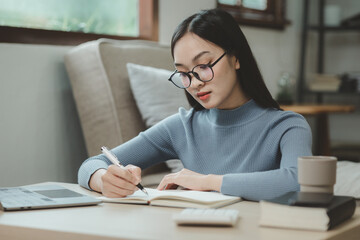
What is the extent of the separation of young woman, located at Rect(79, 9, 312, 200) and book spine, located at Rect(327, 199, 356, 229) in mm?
256

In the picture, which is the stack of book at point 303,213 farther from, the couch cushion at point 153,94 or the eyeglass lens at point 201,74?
the couch cushion at point 153,94

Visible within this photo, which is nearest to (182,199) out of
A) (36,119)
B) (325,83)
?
(36,119)

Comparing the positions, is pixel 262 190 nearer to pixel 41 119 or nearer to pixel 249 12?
pixel 41 119

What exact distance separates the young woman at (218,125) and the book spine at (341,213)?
10.1 inches

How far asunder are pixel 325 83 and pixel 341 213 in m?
3.49

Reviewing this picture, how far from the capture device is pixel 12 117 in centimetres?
221

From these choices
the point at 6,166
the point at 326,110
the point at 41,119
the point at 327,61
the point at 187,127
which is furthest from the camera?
the point at 327,61

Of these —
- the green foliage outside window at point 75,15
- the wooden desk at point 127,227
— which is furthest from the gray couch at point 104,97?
the wooden desk at point 127,227

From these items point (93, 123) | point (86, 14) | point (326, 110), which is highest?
point (86, 14)

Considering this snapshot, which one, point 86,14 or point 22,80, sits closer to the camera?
point 22,80

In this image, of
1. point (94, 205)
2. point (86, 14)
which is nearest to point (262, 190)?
point (94, 205)

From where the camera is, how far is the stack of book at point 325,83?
428cm

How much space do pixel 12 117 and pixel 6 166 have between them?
0.19 m

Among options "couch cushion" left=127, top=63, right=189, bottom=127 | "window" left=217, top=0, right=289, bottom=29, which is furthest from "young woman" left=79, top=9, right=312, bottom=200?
"window" left=217, top=0, right=289, bottom=29
